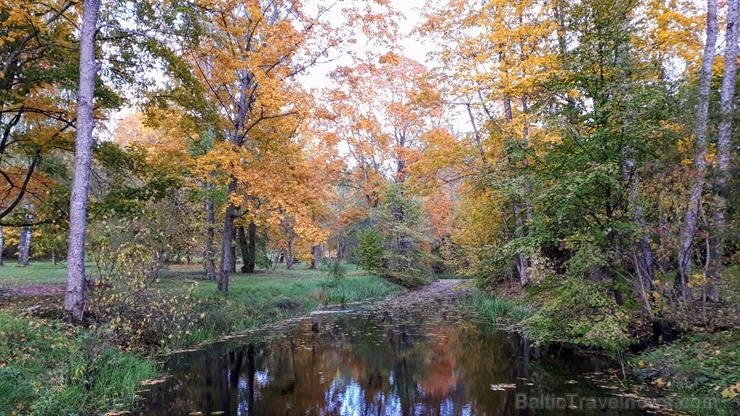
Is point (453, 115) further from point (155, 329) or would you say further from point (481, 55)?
→ point (155, 329)

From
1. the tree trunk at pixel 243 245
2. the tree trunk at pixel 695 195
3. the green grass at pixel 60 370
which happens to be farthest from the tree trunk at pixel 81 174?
the tree trunk at pixel 243 245

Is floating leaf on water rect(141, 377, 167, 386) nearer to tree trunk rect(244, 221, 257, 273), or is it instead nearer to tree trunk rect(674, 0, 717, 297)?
tree trunk rect(674, 0, 717, 297)

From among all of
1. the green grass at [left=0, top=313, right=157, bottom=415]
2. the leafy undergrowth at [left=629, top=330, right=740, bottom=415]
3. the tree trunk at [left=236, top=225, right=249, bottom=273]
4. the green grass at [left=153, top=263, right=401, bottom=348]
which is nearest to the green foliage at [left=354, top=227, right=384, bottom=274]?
the green grass at [left=153, top=263, right=401, bottom=348]

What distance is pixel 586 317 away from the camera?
7.89 metres

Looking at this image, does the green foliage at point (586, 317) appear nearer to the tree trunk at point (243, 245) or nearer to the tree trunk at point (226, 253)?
the tree trunk at point (226, 253)

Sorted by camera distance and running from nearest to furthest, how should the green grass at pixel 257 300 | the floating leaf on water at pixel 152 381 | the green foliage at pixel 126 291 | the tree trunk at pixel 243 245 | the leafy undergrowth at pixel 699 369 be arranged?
1. the leafy undergrowth at pixel 699 369
2. the floating leaf on water at pixel 152 381
3. the green foliage at pixel 126 291
4. the green grass at pixel 257 300
5. the tree trunk at pixel 243 245

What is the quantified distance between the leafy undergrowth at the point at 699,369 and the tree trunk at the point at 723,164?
3.48 ft

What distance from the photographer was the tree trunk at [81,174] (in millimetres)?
7984

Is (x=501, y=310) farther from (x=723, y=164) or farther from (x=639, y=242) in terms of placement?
(x=723, y=164)

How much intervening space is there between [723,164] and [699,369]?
3484mm

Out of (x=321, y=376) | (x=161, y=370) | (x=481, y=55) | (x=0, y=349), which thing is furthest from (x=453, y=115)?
(x=0, y=349)

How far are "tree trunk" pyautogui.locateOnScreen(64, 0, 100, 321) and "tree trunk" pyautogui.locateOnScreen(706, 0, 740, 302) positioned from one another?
1139 cm

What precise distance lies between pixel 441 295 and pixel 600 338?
1447cm

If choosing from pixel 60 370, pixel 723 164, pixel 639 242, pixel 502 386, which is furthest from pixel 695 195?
pixel 60 370
